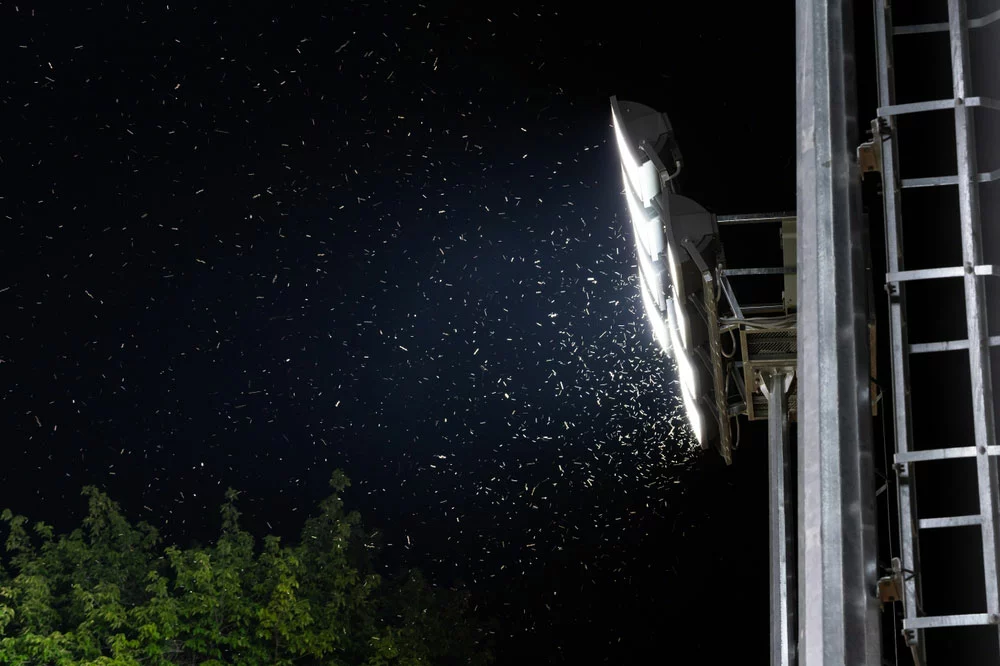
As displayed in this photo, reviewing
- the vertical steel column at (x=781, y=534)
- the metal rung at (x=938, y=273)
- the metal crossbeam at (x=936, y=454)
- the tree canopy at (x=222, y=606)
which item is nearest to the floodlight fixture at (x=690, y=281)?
the vertical steel column at (x=781, y=534)

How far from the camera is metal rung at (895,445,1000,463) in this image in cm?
438

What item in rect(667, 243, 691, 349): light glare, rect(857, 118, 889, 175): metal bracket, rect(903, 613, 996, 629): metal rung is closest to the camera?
rect(903, 613, 996, 629): metal rung

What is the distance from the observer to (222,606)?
21219 millimetres

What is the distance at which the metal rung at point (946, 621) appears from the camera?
423 cm

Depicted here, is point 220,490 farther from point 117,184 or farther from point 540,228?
point 540,228

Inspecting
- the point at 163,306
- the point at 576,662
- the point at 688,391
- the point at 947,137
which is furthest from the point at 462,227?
the point at 947,137

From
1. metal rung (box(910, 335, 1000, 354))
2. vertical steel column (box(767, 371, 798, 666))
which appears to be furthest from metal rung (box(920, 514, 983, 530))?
vertical steel column (box(767, 371, 798, 666))

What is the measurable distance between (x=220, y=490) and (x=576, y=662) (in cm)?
976

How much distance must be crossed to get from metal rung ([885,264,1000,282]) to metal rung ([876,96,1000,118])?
603mm

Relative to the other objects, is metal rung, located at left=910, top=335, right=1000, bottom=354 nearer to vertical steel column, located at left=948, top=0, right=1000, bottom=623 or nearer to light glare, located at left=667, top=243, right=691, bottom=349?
vertical steel column, located at left=948, top=0, right=1000, bottom=623

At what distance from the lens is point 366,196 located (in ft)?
99.9

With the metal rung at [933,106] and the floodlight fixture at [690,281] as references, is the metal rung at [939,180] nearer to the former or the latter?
the metal rung at [933,106]

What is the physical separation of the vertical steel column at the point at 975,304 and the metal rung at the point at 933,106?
3cm

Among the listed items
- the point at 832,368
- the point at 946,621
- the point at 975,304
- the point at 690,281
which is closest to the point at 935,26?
the point at 975,304
